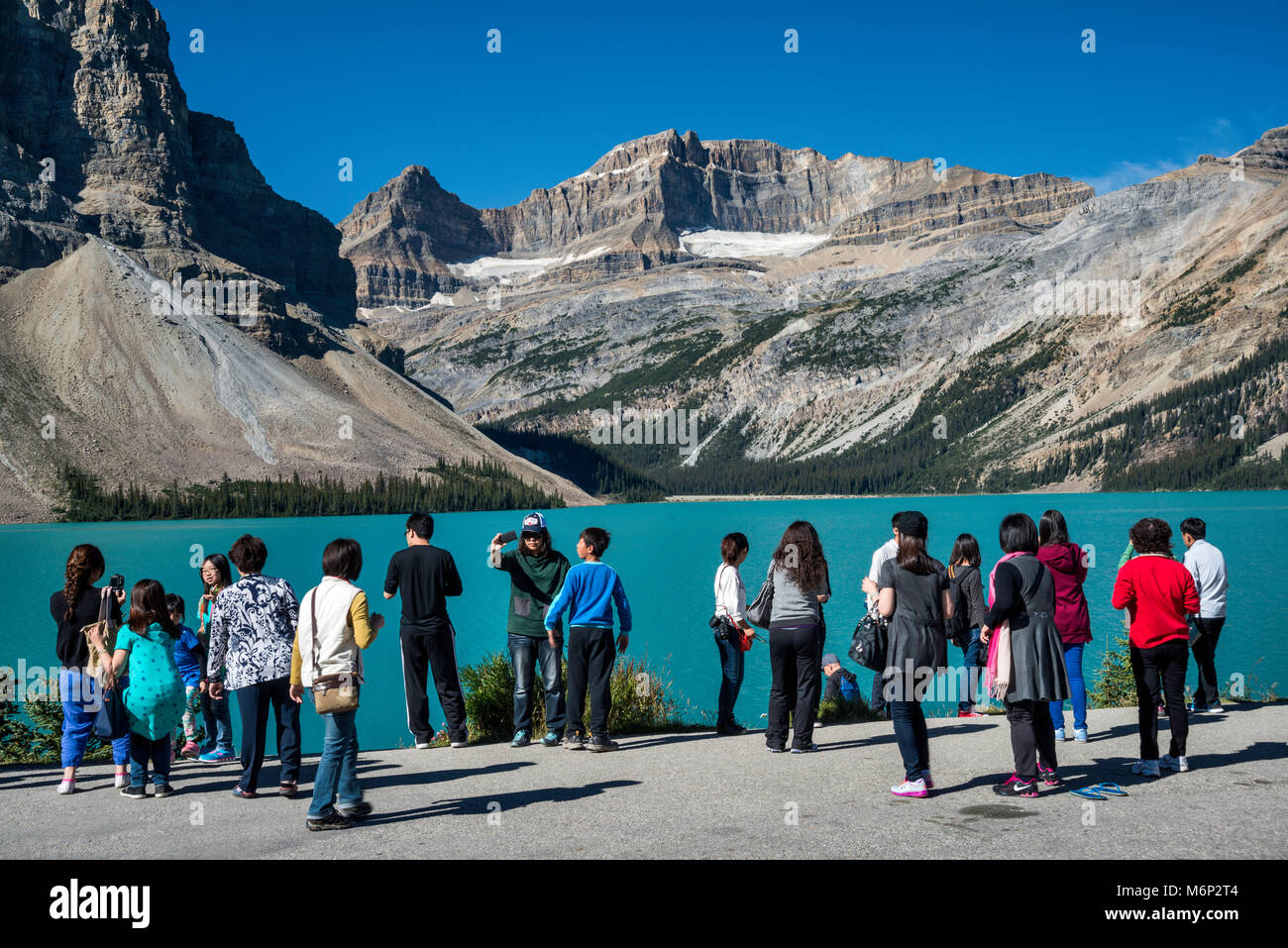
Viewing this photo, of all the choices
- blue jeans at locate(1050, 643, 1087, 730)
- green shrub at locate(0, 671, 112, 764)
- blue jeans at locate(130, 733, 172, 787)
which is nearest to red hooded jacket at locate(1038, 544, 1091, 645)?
blue jeans at locate(1050, 643, 1087, 730)

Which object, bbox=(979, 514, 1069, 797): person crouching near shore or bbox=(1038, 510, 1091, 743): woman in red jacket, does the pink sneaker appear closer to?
bbox=(979, 514, 1069, 797): person crouching near shore

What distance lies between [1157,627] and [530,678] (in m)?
8.47

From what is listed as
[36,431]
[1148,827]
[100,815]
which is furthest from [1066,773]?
[36,431]

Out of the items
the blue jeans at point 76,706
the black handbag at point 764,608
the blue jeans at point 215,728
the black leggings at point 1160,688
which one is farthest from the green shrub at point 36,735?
the black leggings at point 1160,688

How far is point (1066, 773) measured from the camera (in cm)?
1159

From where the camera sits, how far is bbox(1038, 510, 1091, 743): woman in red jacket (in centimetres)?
1297

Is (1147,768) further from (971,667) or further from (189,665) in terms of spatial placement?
(189,665)

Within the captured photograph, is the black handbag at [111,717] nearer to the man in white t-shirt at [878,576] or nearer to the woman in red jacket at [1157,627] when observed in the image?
the man in white t-shirt at [878,576]

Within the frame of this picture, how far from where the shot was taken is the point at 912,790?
34.2 ft

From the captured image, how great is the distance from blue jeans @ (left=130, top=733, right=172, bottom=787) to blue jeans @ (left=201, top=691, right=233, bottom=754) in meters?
2.55

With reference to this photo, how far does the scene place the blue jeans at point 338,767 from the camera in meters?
9.71
